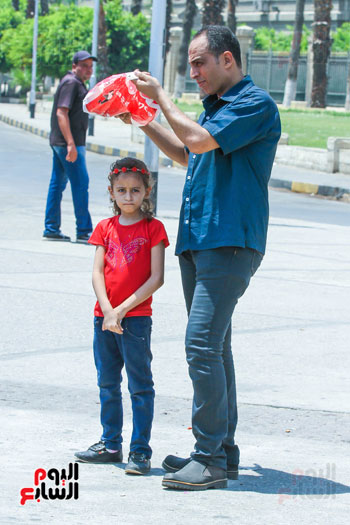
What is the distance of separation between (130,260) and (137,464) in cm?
87

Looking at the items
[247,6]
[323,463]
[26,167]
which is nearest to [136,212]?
[323,463]

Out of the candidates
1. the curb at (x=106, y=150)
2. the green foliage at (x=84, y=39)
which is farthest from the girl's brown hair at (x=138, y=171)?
the green foliage at (x=84, y=39)

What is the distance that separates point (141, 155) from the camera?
24.4m

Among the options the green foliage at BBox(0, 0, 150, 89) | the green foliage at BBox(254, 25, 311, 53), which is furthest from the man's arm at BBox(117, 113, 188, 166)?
the green foliage at BBox(254, 25, 311, 53)

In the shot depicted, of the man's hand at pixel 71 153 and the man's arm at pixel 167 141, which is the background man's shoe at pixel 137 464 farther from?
the man's hand at pixel 71 153

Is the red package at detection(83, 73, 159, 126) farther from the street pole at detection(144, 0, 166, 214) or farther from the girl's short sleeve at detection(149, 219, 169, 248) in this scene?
the street pole at detection(144, 0, 166, 214)

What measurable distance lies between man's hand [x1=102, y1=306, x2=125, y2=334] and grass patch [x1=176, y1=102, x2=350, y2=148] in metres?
21.6

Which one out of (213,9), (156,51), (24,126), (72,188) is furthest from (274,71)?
(72,188)

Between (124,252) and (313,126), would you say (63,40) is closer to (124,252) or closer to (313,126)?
(313,126)

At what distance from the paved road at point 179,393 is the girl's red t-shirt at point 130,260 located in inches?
28.0

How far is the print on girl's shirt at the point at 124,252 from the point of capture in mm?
4461

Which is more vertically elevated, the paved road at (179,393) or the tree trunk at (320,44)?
the tree trunk at (320,44)

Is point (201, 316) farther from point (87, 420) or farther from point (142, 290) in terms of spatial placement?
point (87, 420)

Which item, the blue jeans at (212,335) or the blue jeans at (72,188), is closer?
the blue jeans at (212,335)
